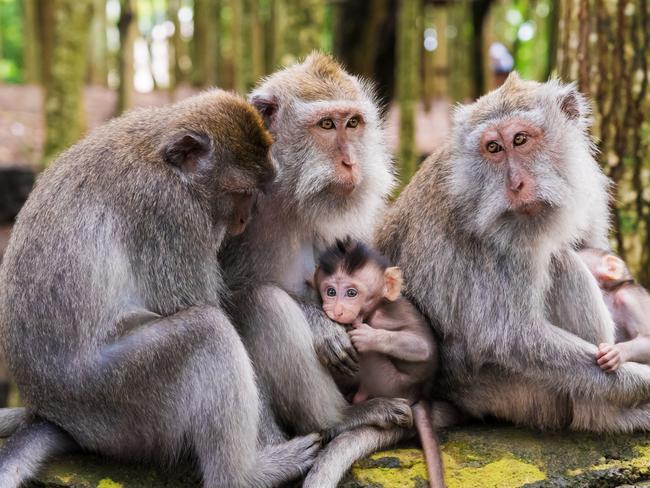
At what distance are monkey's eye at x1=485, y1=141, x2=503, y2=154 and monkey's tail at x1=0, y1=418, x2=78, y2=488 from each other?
2.60 metres

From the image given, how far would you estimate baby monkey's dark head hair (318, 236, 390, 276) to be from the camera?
4844 mm

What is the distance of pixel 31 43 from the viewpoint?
16.8m

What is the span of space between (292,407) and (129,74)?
8.75 metres

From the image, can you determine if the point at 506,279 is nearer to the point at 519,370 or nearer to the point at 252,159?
the point at 519,370

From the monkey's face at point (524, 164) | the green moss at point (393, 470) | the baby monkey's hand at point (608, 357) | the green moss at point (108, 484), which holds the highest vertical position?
the monkey's face at point (524, 164)

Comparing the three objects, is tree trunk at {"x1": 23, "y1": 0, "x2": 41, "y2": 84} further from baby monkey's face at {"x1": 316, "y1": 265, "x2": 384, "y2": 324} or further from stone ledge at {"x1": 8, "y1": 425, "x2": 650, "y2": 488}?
stone ledge at {"x1": 8, "y1": 425, "x2": 650, "y2": 488}

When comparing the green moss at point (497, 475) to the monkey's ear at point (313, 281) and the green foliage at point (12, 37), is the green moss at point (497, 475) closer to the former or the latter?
the monkey's ear at point (313, 281)

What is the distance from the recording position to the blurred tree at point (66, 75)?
8.60m

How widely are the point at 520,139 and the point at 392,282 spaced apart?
39.2 inches

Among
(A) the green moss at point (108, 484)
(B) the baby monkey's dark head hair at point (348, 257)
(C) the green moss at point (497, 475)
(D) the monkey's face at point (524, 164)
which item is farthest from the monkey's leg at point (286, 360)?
(D) the monkey's face at point (524, 164)

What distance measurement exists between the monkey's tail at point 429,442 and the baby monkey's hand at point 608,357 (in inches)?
37.0

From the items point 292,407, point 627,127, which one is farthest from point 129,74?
point 292,407

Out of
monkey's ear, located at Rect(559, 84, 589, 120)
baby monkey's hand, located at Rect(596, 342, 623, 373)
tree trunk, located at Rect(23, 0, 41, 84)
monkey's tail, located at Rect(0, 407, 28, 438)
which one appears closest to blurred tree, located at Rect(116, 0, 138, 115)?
tree trunk, located at Rect(23, 0, 41, 84)

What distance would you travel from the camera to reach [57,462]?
15.4ft
